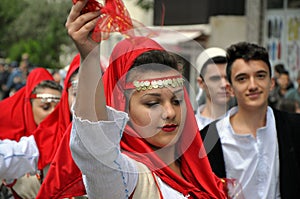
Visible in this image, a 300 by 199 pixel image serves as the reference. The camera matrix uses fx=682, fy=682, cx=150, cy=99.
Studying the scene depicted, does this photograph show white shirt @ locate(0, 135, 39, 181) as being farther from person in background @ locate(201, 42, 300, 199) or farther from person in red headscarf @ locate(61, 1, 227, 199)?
person in red headscarf @ locate(61, 1, 227, 199)

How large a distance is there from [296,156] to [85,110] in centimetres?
221

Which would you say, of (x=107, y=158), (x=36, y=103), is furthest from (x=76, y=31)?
(x=36, y=103)

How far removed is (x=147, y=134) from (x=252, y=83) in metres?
1.91

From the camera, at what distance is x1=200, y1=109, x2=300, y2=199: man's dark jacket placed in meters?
4.04

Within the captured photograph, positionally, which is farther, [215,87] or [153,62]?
[215,87]

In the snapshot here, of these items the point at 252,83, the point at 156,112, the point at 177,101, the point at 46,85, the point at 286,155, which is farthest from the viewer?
the point at 46,85

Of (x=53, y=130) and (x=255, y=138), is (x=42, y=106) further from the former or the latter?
(x=255, y=138)

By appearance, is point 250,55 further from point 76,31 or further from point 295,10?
point 295,10

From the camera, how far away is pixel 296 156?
413cm

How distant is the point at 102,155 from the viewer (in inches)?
89.4

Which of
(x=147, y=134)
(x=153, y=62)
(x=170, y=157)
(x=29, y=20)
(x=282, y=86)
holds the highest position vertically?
(x=153, y=62)

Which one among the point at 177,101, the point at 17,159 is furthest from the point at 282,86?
the point at 177,101

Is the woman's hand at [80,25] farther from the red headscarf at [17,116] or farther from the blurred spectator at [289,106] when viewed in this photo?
the blurred spectator at [289,106]

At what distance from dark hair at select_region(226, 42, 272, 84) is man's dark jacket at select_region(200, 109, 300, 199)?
38cm
